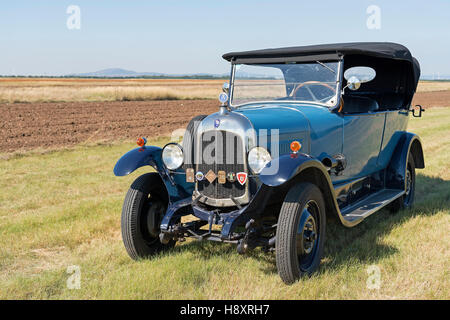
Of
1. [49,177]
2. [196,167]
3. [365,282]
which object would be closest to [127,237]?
[196,167]

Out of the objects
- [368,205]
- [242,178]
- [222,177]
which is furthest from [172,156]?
[368,205]

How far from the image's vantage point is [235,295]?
3.47 metres

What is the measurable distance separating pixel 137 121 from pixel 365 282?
14489 mm

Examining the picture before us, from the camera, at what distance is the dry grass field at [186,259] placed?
3.53m

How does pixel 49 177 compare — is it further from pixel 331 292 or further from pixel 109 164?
pixel 331 292

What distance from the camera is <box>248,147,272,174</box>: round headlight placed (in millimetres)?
3803

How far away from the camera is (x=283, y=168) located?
11.5 ft

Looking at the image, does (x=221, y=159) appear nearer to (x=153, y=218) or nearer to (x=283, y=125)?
(x=283, y=125)

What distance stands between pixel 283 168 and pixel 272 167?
0.33 ft

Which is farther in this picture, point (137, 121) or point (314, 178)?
point (137, 121)

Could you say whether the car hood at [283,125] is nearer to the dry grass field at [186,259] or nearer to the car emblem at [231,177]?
the car emblem at [231,177]

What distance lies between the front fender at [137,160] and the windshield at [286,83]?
1.29m
